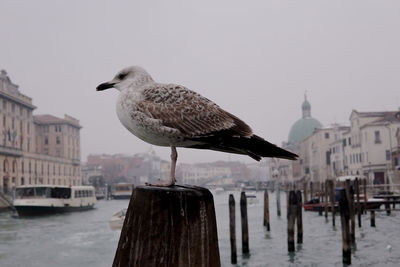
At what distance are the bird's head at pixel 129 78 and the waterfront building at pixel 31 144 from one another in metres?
50.9

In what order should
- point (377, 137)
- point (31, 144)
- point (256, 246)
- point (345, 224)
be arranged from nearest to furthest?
point (345, 224), point (256, 246), point (377, 137), point (31, 144)

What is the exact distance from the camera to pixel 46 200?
37.4 m

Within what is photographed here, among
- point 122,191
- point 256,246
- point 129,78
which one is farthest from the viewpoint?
point 122,191

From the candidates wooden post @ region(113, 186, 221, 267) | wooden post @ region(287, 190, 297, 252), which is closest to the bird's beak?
wooden post @ region(113, 186, 221, 267)

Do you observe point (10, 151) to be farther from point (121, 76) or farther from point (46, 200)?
point (121, 76)

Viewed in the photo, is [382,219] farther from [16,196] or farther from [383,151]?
[383,151]

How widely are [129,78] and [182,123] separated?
43cm

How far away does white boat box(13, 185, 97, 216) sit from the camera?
35656 mm

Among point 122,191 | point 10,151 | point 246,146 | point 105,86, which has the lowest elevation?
point 122,191

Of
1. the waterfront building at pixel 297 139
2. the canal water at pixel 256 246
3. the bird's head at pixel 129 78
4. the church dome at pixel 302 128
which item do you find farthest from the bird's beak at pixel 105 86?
the church dome at pixel 302 128

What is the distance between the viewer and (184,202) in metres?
2.01

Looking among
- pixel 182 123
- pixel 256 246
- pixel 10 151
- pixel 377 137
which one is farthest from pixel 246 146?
pixel 377 137

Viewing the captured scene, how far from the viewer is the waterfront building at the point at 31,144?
55.4 metres

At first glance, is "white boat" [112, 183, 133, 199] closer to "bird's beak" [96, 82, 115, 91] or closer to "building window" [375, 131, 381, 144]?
"building window" [375, 131, 381, 144]
